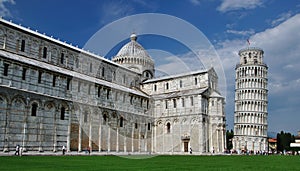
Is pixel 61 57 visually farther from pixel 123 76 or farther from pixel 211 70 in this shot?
pixel 211 70

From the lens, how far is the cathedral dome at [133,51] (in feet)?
208

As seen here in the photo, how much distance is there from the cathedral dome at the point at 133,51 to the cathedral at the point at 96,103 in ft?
0.71

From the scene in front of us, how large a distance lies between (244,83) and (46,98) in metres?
55.8

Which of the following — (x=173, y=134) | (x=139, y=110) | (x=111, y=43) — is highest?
(x=111, y=43)

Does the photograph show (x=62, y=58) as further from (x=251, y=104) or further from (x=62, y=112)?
(x=251, y=104)

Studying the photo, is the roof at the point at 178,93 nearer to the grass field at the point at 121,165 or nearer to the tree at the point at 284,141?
the grass field at the point at 121,165

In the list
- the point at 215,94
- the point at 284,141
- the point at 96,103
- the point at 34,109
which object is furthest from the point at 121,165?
the point at 284,141

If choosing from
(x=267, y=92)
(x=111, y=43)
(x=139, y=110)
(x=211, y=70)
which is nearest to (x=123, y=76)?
(x=139, y=110)

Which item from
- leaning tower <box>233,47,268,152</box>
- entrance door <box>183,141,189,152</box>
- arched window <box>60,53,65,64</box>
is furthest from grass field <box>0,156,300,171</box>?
leaning tower <box>233,47,268,152</box>

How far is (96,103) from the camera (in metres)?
40.8

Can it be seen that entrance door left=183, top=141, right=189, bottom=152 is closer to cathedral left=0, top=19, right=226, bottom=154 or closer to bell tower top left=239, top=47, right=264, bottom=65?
cathedral left=0, top=19, right=226, bottom=154

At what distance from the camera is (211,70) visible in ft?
174

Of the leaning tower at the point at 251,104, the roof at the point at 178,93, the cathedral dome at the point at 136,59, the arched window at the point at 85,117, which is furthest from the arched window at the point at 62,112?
the leaning tower at the point at 251,104

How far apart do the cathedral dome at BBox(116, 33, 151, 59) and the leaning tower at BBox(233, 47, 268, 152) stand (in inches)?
1073
